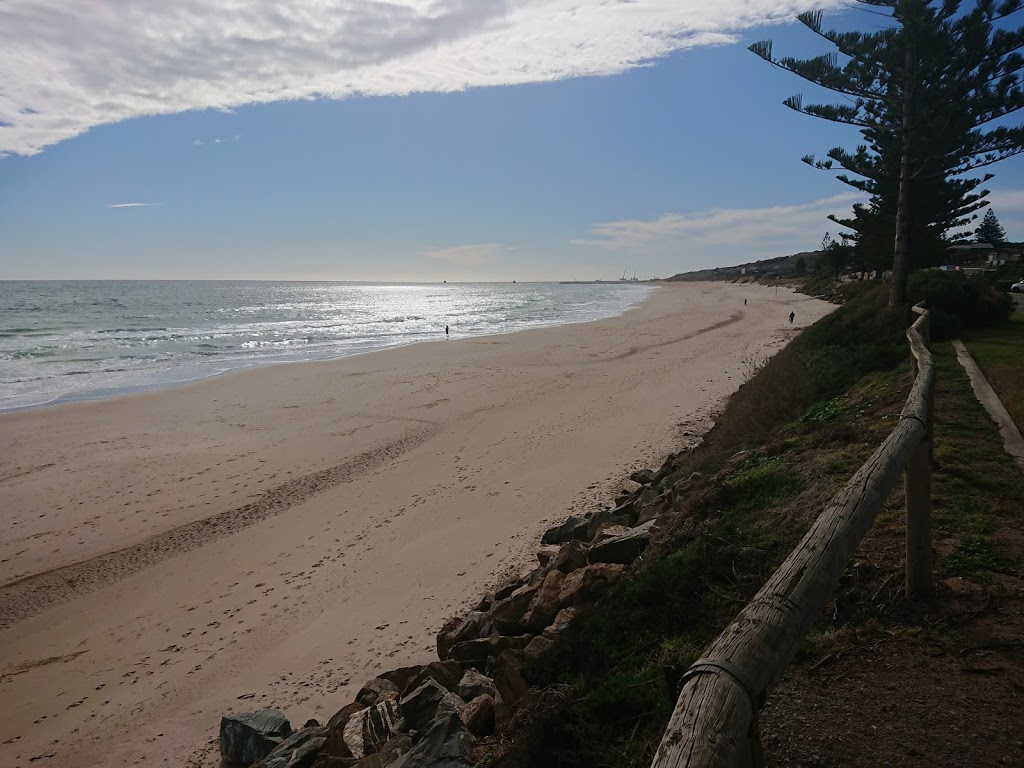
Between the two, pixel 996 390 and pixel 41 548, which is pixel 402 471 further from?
pixel 996 390

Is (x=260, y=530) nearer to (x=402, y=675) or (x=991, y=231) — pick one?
(x=402, y=675)

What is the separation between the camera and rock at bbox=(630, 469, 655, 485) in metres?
9.20

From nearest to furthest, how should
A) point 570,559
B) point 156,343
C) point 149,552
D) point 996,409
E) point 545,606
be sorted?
1. point 545,606
2. point 570,559
3. point 996,409
4. point 149,552
5. point 156,343

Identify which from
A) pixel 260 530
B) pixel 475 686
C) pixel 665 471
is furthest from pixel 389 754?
pixel 665 471

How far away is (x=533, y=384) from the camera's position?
18.8 m

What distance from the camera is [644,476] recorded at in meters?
9.31

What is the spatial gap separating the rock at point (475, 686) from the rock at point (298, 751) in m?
0.96

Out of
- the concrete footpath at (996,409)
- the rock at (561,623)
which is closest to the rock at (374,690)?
the rock at (561,623)

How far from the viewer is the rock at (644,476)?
9.20 m

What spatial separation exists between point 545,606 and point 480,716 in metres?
1.34

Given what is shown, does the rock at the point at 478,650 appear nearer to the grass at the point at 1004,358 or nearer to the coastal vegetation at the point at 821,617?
the coastal vegetation at the point at 821,617

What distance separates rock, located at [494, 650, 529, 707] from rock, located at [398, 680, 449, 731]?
0.43 m

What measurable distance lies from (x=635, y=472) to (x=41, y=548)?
8467 mm

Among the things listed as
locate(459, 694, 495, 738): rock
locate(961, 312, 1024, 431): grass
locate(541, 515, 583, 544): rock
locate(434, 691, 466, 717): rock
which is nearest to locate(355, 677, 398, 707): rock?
locate(434, 691, 466, 717): rock
